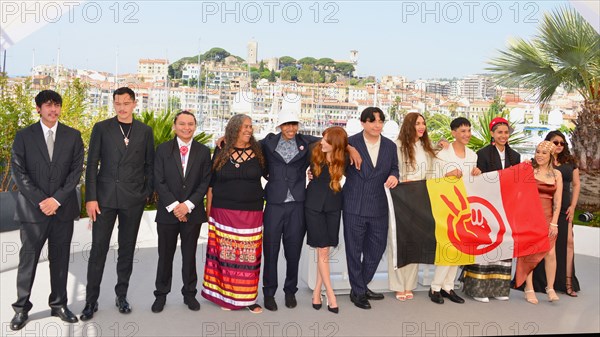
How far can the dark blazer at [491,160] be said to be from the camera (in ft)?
16.8

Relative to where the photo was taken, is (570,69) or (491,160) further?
(570,69)

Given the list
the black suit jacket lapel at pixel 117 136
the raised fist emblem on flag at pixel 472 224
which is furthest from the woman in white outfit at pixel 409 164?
the black suit jacket lapel at pixel 117 136

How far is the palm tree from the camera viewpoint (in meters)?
8.09

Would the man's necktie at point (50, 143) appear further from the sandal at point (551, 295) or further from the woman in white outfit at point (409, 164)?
the sandal at point (551, 295)

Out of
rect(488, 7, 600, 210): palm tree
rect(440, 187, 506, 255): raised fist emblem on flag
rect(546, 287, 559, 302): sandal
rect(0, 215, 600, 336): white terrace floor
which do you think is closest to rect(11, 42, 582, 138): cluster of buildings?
rect(488, 7, 600, 210): palm tree

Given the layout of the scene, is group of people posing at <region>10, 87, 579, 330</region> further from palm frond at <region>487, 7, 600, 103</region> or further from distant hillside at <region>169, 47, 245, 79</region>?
distant hillside at <region>169, 47, 245, 79</region>

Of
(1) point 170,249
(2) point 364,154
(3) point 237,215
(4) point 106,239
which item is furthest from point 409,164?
(4) point 106,239

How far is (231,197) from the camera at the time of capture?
14.3ft

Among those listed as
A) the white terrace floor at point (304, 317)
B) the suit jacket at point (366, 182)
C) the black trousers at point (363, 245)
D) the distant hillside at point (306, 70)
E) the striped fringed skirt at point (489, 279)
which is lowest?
the white terrace floor at point (304, 317)

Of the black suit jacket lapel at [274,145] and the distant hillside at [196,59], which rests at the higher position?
the distant hillside at [196,59]

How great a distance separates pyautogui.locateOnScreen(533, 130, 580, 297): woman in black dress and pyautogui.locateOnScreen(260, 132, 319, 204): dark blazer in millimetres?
2070

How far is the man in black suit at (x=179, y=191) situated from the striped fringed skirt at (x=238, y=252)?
6.5 inches

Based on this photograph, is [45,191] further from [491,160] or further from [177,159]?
[491,160]

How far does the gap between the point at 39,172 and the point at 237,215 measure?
1.29 meters
